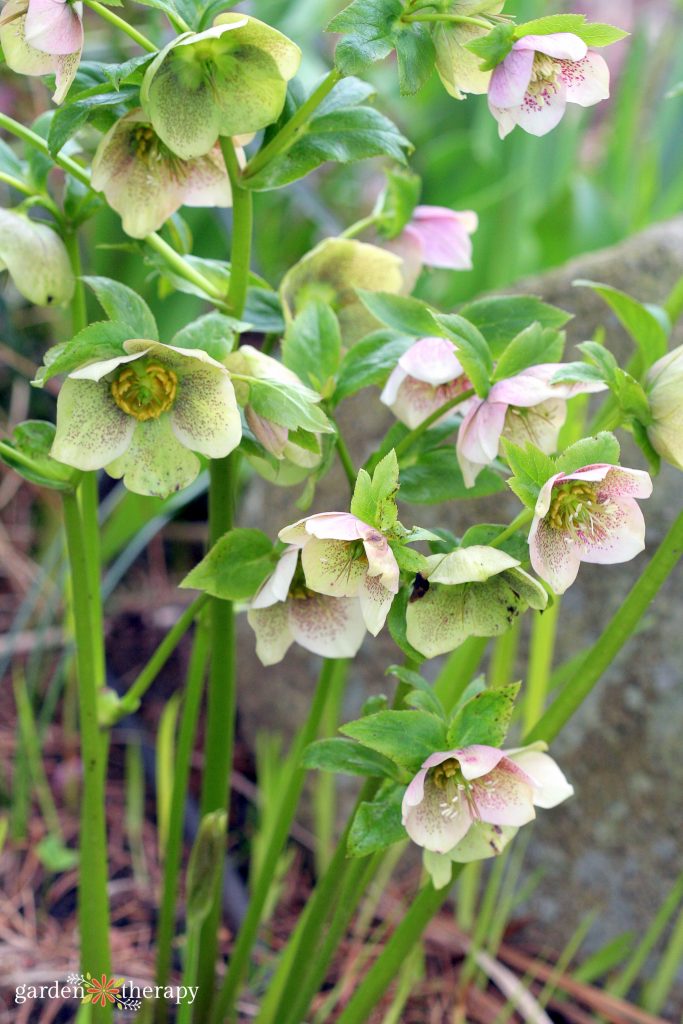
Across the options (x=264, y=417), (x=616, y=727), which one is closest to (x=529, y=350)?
(x=264, y=417)

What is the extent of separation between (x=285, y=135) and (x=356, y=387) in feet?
0.43

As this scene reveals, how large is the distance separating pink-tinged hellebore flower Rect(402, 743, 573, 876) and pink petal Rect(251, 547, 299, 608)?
11cm

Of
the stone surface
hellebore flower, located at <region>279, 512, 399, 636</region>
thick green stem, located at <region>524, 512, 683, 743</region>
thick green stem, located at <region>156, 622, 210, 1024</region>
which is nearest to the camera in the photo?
hellebore flower, located at <region>279, 512, 399, 636</region>

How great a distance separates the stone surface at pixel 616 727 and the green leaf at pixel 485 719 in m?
0.43

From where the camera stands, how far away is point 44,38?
42 centimetres

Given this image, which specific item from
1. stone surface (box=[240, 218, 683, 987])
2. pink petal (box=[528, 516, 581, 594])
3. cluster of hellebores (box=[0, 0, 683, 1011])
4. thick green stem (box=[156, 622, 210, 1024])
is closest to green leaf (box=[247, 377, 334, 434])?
cluster of hellebores (box=[0, 0, 683, 1011])

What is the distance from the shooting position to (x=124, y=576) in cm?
141

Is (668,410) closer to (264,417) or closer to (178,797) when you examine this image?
(264,417)

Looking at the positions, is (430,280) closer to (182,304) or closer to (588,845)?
(182,304)

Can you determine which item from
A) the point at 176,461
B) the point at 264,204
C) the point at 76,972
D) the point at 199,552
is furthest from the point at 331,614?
the point at 264,204

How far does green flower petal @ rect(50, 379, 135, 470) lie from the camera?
0.46 metres

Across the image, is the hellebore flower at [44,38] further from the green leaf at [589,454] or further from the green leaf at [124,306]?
the green leaf at [589,454]

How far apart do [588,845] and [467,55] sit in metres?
0.72

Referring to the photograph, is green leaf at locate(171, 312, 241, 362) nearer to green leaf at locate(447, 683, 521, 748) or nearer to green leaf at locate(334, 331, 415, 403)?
green leaf at locate(334, 331, 415, 403)
